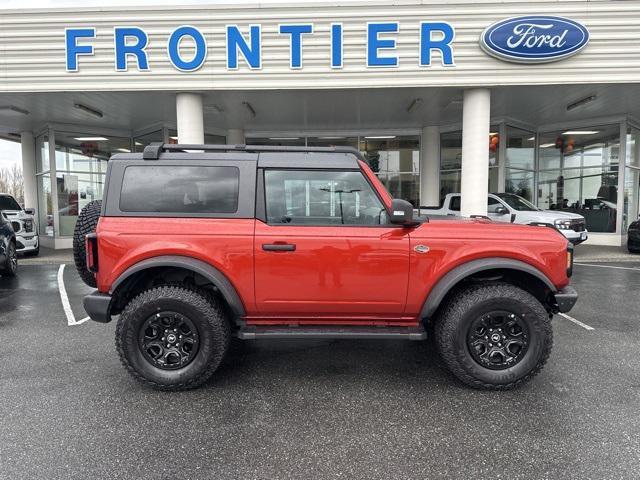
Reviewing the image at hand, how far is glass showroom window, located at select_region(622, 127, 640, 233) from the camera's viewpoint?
1466cm

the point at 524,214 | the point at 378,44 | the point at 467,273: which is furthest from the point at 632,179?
the point at 467,273

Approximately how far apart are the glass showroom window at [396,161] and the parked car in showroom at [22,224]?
10.8 metres

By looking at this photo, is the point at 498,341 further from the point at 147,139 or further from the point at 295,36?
the point at 147,139

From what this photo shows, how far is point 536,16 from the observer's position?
9.41 m

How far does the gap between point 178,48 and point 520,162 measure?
12036 millimetres

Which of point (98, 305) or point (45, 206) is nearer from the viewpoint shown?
point (98, 305)

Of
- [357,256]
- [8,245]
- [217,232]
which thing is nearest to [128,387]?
[217,232]

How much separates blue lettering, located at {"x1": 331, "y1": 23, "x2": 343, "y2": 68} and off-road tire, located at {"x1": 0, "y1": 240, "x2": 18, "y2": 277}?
7.92m

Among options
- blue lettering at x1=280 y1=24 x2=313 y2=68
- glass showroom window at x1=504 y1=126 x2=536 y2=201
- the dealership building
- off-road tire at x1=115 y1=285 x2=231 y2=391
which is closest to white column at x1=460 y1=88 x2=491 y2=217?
the dealership building

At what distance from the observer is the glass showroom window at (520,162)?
1521 cm

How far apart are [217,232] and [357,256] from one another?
3.86 ft

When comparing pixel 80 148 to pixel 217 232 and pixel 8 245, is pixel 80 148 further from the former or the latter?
pixel 217 232

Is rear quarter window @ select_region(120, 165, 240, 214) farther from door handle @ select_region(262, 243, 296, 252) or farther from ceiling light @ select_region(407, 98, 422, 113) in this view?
ceiling light @ select_region(407, 98, 422, 113)

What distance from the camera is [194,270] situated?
140 inches
